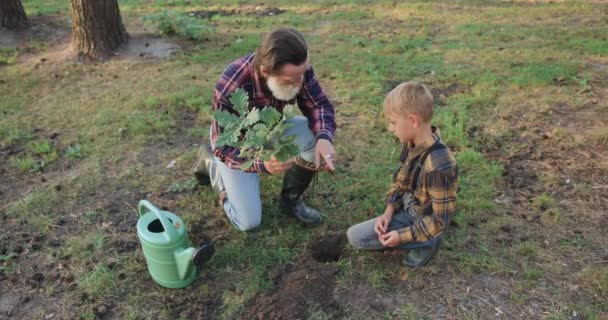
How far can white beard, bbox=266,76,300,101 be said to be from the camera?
2822 millimetres

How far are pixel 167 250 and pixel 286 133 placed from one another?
3.61 ft

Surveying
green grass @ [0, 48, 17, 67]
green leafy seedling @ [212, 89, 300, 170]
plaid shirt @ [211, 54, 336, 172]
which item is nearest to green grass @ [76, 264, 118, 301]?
plaid shirt @ [211, 54, 336, 172]

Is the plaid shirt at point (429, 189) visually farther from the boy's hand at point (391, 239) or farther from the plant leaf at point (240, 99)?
the plant leaf at point (240, 99)

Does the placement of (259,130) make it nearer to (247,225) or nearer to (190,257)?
(190,257)

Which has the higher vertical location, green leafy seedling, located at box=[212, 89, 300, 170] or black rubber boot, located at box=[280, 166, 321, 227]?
green leafy seedling, located at box=[212, 89, 300, 170]

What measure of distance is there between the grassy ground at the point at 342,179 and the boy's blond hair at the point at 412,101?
104cm

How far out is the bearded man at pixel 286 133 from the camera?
2.71m

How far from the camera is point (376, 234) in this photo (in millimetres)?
2953

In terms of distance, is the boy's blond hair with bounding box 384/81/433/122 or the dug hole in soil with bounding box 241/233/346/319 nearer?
the boy's blond hair with bounding box 384/81/433/122

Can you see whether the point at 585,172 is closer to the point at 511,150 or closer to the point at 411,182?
the point at 511,150

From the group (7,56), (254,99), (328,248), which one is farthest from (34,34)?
(328,248)

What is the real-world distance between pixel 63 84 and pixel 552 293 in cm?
576

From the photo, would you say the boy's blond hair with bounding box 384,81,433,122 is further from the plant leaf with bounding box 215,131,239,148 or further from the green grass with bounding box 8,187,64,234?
the green grass with bounding box 8,187,64,234

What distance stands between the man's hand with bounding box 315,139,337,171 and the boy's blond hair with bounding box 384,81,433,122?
602 millimetres
